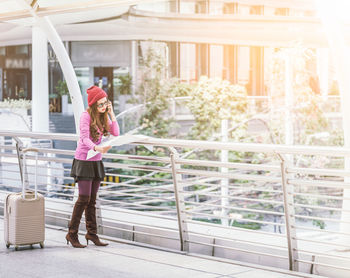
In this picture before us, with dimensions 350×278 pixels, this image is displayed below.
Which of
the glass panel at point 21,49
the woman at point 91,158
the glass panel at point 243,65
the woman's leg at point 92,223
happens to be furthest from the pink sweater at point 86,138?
the glass panel at point 243,65

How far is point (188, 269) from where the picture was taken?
580 cm

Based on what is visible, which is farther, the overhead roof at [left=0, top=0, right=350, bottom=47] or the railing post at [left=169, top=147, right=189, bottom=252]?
the overhead roof at [left=0, top=0, right=350, bottom=47]

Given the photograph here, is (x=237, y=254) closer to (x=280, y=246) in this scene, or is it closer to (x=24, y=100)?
(x=280, y=246)

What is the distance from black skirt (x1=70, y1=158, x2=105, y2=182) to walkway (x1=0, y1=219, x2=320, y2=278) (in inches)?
29.2

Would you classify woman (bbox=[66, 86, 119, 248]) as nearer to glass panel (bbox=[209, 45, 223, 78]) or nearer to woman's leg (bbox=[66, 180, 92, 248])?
woman's leg (bbox=[66, 180, 92, 248])

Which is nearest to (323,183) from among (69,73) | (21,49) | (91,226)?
(91,226)

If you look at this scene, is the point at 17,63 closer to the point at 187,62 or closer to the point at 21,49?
the point at 21,49

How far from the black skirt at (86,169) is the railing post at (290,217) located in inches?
77.0

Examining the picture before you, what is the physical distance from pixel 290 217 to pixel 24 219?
8.76 ft

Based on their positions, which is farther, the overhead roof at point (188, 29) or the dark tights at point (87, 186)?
the overhead roof at point (188, 29)

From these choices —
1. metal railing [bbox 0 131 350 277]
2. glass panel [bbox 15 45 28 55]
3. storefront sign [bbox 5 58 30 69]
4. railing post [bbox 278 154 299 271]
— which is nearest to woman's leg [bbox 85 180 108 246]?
metal railing [bbox 0 131 350 277]

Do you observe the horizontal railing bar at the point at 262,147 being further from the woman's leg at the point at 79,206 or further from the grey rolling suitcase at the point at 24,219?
the grey rolling suitcase at the point at 24,219

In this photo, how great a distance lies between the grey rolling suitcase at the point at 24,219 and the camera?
21.6 ft

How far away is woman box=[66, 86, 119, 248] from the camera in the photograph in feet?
21.2
